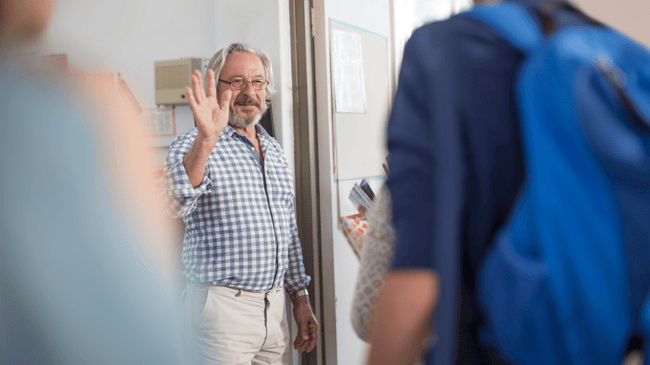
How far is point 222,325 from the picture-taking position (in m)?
1.43

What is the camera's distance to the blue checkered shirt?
144 centimetres

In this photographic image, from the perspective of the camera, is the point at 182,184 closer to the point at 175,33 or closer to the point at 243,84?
the point at 243,84

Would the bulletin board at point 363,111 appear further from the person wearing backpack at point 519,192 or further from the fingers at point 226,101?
the person wearing backpack at point 519,192

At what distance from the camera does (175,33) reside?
6.89 feet

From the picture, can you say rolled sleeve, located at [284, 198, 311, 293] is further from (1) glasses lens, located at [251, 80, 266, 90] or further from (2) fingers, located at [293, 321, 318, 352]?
(1) glasses lens, located at [251, 80, 266, 90]

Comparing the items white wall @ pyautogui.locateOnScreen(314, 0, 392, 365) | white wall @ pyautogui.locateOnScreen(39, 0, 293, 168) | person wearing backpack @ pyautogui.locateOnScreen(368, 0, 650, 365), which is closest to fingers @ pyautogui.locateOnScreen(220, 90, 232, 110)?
white wall @ pyautogui.locateOnScreen(39, 0, 293, 168)

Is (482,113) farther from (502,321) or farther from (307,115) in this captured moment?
(307,115)

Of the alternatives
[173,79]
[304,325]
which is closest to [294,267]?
[304,325]

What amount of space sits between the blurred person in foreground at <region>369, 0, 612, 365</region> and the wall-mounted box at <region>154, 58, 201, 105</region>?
1.75 m

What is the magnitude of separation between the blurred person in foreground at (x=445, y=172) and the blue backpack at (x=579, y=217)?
3cm

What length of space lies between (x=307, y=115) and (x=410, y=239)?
140 centimetres

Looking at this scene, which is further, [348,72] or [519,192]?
[348,72]

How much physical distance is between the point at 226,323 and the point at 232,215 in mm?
356

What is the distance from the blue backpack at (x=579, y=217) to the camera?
15.7 inches
